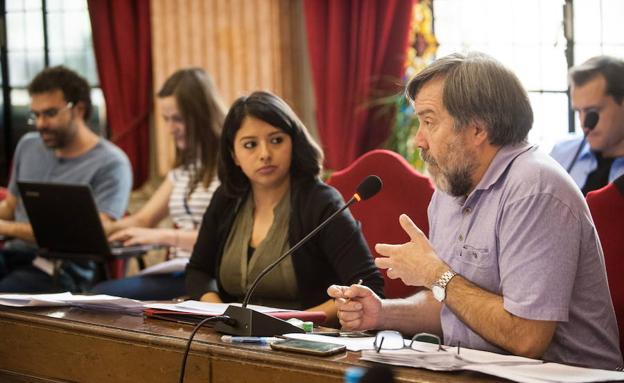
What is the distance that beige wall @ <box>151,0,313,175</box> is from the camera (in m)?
5.66

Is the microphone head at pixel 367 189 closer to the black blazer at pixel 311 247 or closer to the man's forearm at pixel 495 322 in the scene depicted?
the man's forearm at pixel 495 322

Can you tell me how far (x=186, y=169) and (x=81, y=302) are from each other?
181cm

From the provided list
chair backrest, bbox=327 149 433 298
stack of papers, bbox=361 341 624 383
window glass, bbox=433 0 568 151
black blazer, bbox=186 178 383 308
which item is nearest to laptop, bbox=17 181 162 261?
black blazer, bbox=186 178 383 308

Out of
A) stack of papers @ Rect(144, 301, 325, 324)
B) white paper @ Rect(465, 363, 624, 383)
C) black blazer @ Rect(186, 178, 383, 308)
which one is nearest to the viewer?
white paper @ Rect(465, 363, 624, 383)

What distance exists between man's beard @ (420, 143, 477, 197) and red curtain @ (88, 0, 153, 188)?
4.20 meters

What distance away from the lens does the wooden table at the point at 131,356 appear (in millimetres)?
1811

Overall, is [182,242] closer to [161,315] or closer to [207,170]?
[207,170]

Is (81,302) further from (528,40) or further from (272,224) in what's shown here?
(528,40)

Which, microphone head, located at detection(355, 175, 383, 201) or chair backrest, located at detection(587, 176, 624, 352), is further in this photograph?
chair backrest, located at detection(587, 176, 624, 352)

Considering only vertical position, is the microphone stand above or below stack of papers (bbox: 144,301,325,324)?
above

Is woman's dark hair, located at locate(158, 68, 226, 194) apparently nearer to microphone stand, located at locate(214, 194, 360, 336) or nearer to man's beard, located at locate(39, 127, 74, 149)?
man's beard, located at locate(39, 127, 74, 149)

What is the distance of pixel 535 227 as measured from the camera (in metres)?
1.98

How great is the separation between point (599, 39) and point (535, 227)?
335cm

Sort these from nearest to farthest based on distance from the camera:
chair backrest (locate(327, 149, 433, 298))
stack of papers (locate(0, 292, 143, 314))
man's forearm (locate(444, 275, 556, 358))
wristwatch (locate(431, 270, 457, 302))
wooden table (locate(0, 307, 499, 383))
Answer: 1. wooden table (locate(0, 307, 499, 383))
2. man's forearm (locate(444, 275, 556, 358))
3. wristwatch (locate(431, 270, 457, 302))
4. stack of papers (locate(0, 292, 143, 314))
5. chair backrest (locate(327, 149, 433, 298))
